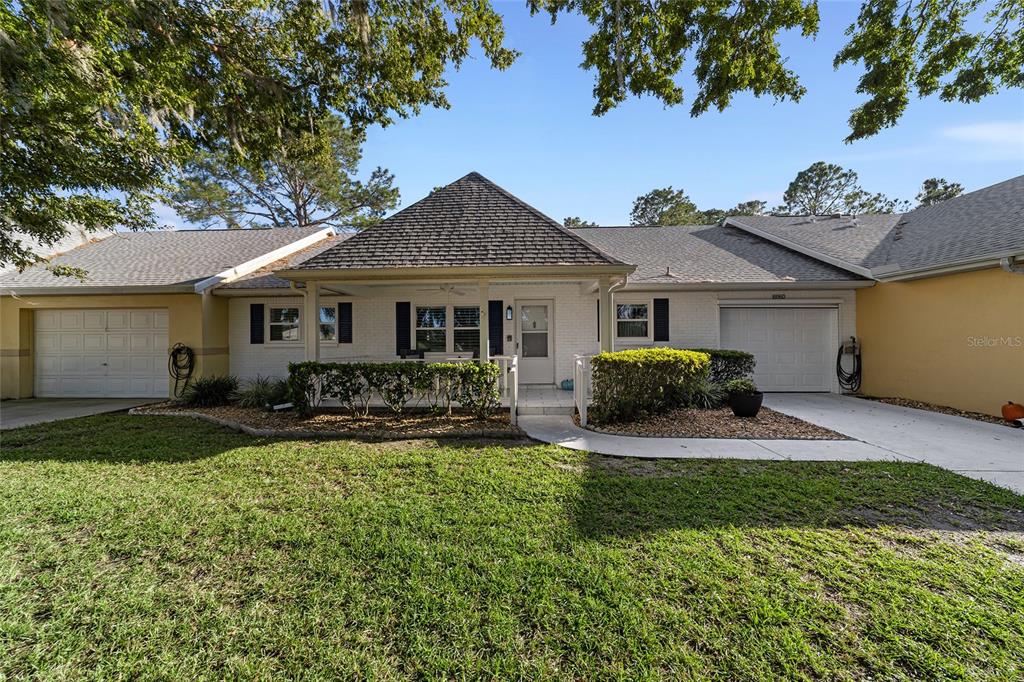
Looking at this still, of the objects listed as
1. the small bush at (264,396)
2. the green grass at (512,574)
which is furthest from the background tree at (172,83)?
the green grass at (512,574)

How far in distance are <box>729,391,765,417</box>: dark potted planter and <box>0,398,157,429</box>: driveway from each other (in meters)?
13.4

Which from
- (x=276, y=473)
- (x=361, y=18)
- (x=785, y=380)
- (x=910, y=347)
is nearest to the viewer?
(x=276, y=473)

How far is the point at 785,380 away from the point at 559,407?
7445 mm

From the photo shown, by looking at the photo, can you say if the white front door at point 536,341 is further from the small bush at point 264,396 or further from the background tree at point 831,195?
the background tree at point 831,195

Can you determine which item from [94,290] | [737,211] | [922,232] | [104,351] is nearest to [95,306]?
[94,290]

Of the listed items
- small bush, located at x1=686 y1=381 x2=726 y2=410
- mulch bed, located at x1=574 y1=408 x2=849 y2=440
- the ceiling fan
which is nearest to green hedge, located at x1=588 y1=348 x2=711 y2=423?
mulch bed, located at x1=574 y1=408 x2=849 y2=440

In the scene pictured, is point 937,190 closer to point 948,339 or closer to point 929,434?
point 948,339

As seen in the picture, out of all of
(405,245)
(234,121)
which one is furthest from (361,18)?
(405,245)

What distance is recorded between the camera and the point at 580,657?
7.13 ft

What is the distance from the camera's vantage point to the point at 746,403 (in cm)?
765

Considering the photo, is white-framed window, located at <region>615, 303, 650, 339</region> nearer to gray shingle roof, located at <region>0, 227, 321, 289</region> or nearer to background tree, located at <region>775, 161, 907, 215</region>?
gray shingle roof, located at <region>0, 227, 321, 289</region>

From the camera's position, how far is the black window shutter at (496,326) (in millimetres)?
10750

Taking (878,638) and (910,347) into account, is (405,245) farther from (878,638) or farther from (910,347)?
(910,347)
